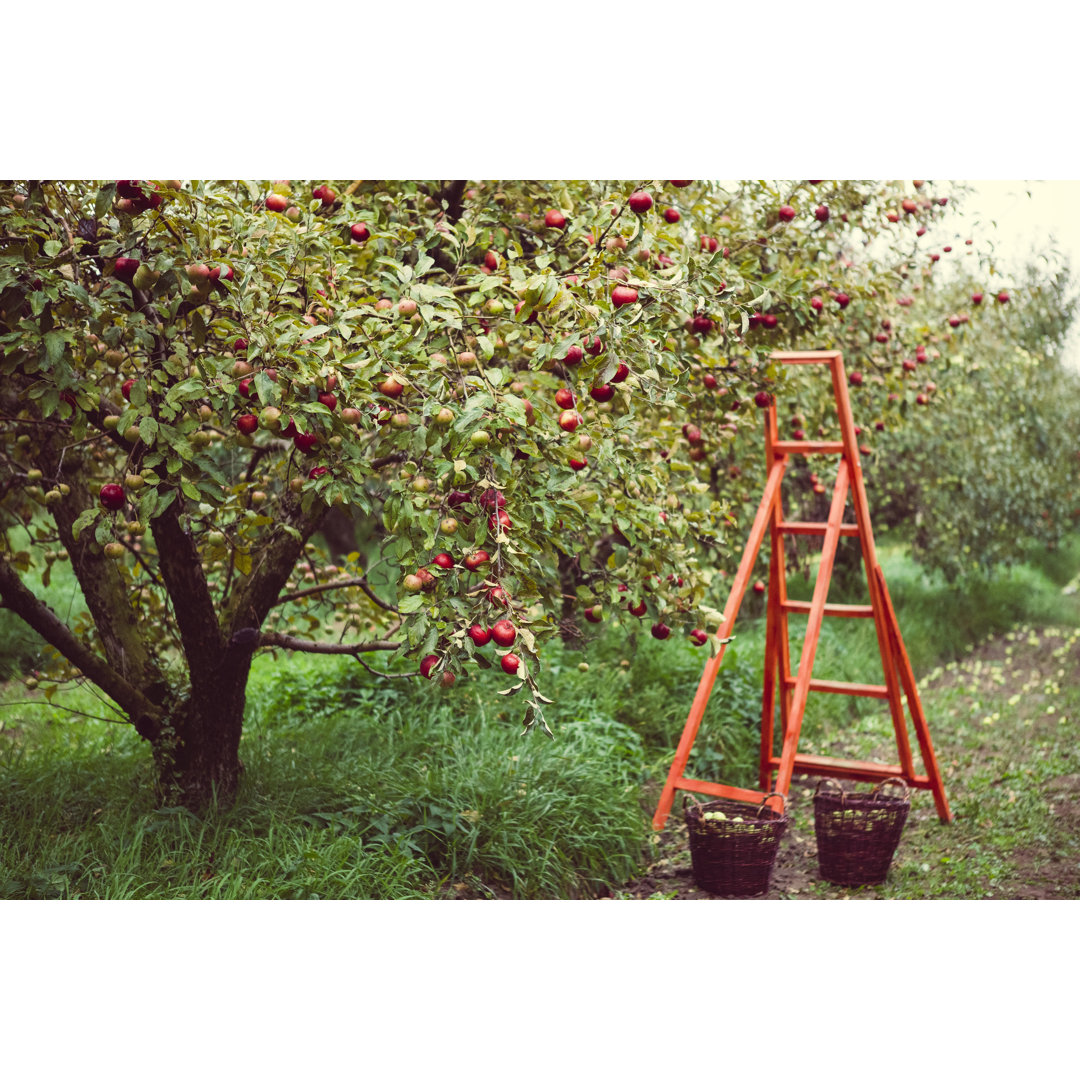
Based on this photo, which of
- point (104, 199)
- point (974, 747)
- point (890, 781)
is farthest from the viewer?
point (974, 747)

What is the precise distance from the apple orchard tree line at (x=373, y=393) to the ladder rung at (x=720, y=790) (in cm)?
61

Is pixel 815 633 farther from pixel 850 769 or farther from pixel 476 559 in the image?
pixel 476 559

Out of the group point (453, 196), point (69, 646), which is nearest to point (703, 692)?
point (453, 196)

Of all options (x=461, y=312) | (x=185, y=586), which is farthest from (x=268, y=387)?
(x=185, y=586)

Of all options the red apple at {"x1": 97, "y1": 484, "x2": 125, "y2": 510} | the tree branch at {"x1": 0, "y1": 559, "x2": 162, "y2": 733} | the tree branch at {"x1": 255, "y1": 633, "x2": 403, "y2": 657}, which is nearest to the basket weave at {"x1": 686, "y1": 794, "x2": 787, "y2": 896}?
the tree branch at {"x1": 255, "y1": 633, "x2": 403, "y2": 657}

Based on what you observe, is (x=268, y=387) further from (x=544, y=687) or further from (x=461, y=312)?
(x=544, y=687)

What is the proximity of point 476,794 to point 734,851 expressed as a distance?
67 cm

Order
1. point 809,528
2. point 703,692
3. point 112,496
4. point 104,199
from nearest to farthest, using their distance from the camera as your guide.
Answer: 1. point 104,199
2. point 112,496
3. point 703,692
4. point 809,528

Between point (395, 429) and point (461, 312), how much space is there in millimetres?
230

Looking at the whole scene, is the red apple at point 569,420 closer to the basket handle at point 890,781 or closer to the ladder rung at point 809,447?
the ladder rung at point 809,447

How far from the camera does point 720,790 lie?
108 inches

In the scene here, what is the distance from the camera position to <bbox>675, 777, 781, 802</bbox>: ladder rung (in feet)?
8.77

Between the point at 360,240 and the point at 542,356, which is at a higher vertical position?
the point at 360,240
